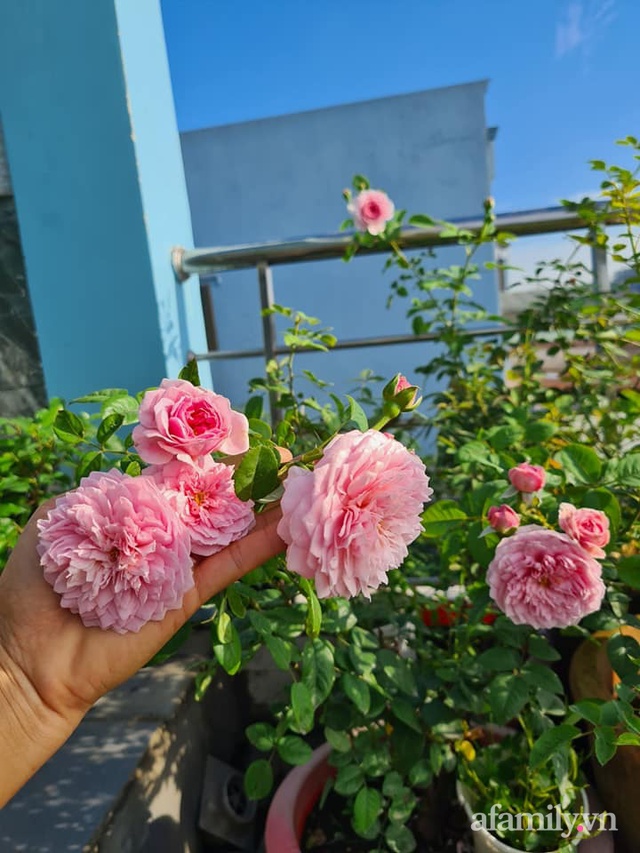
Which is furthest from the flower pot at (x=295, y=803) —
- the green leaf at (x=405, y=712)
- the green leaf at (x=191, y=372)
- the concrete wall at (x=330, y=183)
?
the concrete wall at (x=330, y=183)

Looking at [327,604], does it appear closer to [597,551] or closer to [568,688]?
[597,551]

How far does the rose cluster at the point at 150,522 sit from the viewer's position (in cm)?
57

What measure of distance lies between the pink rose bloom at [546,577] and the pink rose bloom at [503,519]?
0.02m

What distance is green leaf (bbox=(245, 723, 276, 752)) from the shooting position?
3.35 feet

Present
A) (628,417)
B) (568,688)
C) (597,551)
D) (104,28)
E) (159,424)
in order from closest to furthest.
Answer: (159,424) → (597,551) → (628,417) → (568,688) → (104,28)

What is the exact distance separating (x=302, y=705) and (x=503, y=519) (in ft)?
1.39

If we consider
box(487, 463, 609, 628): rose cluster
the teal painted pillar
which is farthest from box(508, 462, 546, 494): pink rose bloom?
the teal painted pillar

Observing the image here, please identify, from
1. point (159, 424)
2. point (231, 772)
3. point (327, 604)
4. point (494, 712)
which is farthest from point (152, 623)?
point (231, 772)

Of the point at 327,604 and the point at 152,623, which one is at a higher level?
the point at 152,623

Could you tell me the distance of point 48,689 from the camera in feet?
2.13

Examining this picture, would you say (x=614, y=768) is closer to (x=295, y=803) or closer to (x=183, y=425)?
(x=295, y=803)

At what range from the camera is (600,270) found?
60.9 inches

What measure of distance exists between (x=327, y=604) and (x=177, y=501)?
0.56 m

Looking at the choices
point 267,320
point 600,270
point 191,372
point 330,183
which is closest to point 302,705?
point 191,372
